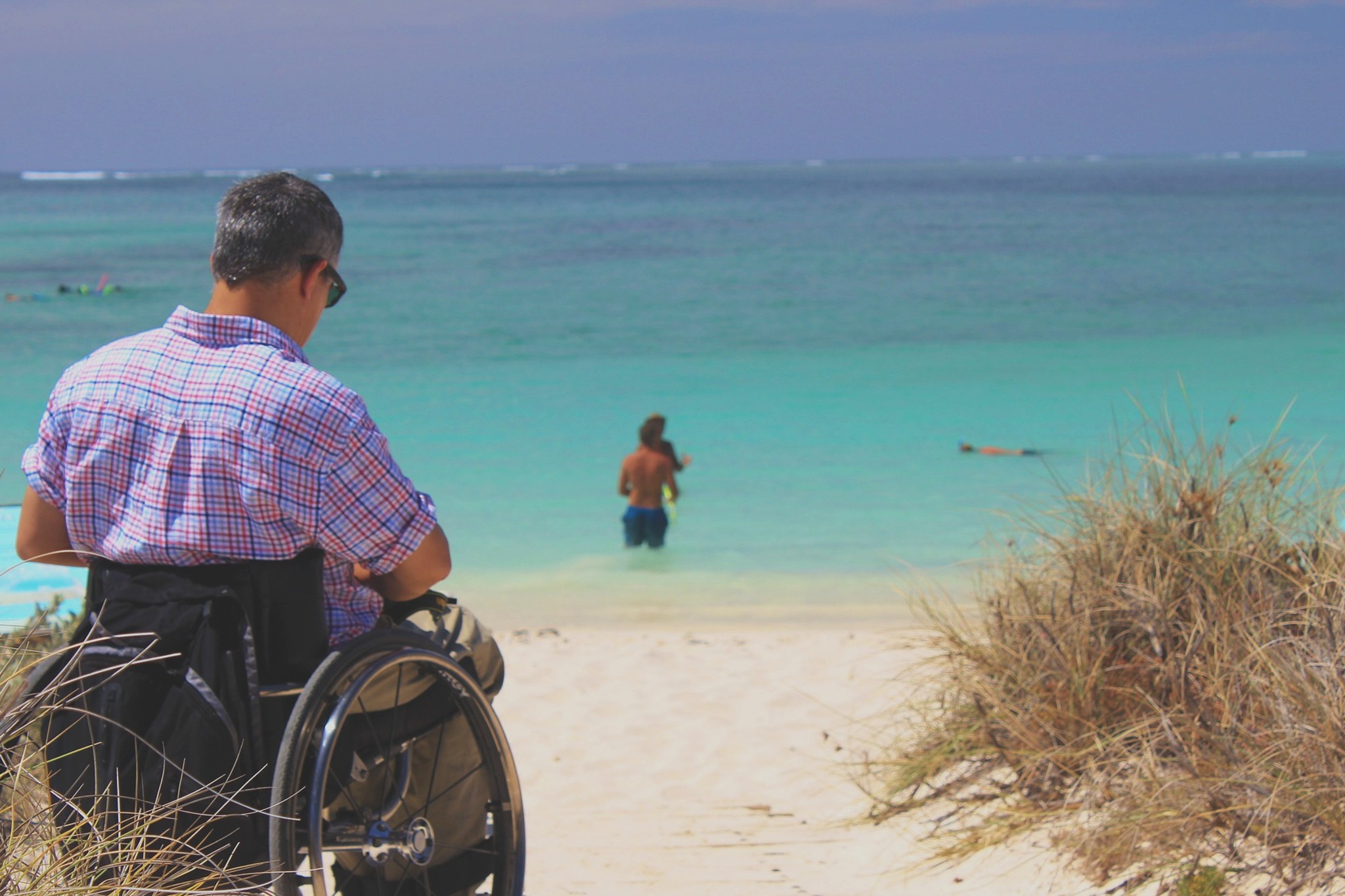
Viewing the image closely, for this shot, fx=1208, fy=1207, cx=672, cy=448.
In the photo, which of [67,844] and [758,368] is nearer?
[67,844]

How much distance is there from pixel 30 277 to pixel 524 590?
25633 millimetres

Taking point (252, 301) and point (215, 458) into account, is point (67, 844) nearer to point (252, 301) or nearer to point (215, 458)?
point (215, 458)

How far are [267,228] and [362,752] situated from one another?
0.90 metres

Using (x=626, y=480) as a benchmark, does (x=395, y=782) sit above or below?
above

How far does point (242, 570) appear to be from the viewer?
1.88 meters

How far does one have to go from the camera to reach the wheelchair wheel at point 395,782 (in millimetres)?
1847

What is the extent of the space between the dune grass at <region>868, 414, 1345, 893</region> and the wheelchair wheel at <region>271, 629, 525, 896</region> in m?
1.22

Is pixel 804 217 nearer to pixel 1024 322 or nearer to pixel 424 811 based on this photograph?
pixel 1024 322

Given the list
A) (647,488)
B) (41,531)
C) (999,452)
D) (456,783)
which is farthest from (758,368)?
(41,531)

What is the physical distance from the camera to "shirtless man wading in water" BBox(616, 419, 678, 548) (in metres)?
8.25

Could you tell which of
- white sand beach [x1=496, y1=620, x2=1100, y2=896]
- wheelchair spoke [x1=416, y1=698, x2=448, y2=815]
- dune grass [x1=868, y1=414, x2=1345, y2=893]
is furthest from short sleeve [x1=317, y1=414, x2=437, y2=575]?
dune grass [x1=868, y1=414, x2=1345, y2=893]

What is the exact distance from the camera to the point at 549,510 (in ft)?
31.8

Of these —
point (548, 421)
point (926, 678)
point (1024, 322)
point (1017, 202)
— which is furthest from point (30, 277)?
point (1017, 202)

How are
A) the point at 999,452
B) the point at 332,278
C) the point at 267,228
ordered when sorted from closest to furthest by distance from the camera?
the point at 267,228
the point at 332,278
the point at 999,452
